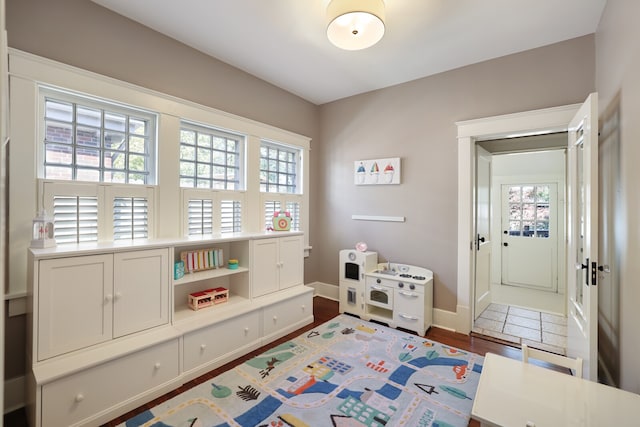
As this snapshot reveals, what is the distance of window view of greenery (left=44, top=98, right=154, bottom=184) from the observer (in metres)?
2.18

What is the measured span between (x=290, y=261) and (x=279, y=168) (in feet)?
4.23

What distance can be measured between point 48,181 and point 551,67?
423 centimetres

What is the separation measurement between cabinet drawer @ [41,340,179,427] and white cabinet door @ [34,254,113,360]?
20cm

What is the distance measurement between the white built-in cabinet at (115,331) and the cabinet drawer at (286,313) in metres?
0.11

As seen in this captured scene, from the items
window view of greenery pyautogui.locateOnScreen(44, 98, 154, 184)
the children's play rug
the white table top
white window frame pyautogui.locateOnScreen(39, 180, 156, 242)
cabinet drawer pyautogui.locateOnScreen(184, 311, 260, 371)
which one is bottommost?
the children's play rug

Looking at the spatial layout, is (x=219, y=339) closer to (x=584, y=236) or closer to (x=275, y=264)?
(x=275, y=264)

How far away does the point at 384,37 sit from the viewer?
2.65 m

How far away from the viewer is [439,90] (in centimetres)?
334

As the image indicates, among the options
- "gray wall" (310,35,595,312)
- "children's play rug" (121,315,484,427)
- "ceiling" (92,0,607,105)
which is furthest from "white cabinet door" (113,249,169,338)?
"gray wall" (310,35,595,312)

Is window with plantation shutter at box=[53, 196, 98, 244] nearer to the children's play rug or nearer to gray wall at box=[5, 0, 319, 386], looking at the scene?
gray wall at box=[5, 0, 319, 386]

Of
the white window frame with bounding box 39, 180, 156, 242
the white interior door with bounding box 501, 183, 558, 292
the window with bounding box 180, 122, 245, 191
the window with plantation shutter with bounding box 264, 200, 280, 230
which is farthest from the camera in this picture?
the white interior door with bounding box 501, 183, 558, 292

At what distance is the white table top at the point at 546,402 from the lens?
44.9 inches

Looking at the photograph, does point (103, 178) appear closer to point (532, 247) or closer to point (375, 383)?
point (375, 383)

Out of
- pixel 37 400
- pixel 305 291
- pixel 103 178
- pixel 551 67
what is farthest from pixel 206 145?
pixel 551 67
